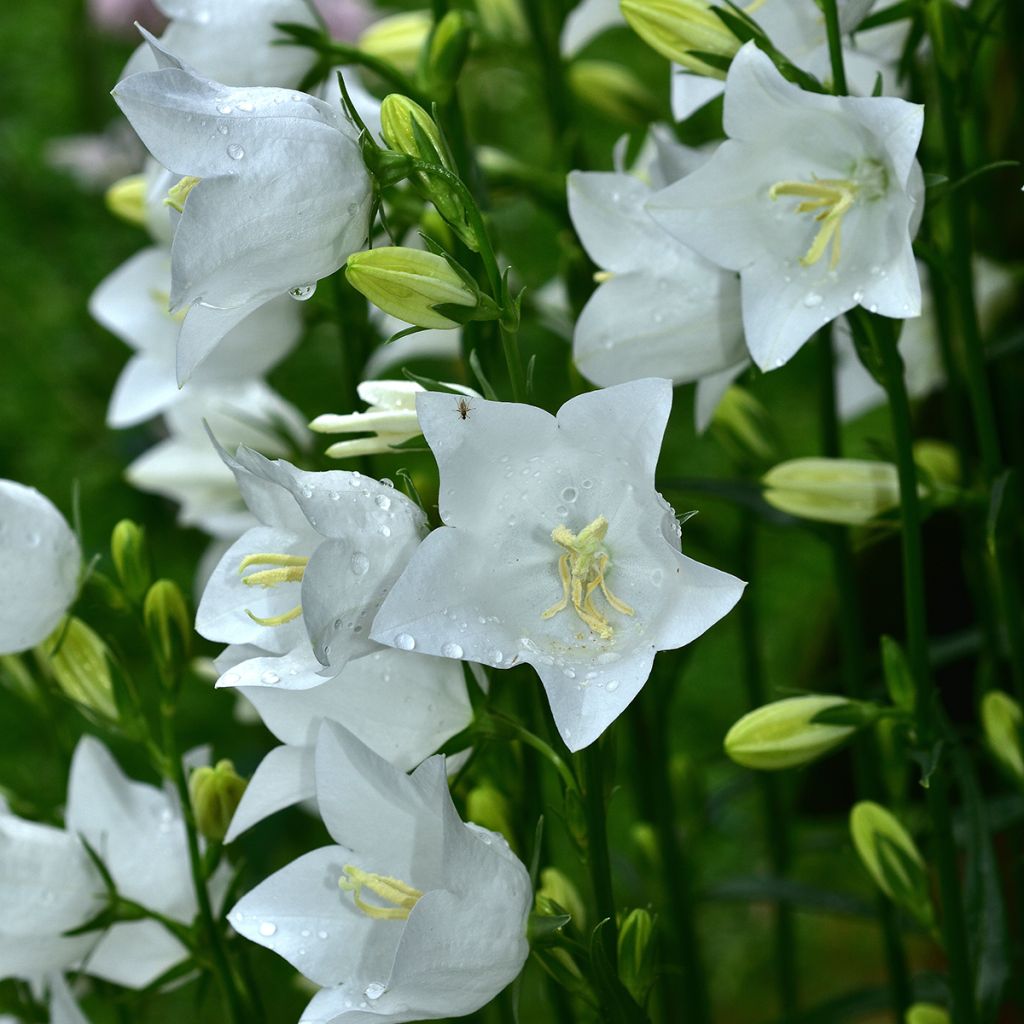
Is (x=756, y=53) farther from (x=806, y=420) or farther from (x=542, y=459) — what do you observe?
(x=806, y=420)

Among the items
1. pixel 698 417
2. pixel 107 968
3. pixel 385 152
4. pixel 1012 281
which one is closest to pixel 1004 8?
pixel 1012 281

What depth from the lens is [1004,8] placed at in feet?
3.11

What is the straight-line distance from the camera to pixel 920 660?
2.30ft

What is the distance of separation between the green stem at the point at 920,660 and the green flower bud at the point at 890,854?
0.03 m

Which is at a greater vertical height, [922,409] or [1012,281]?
[1012,281]

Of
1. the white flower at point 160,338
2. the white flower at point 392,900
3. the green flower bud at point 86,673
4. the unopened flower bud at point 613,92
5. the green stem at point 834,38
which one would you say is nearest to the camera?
the white flower at point 392,900

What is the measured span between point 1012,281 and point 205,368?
0.62 metres

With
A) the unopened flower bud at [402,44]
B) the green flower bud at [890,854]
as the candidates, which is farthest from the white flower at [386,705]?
the unopened flower bud at [402,44]

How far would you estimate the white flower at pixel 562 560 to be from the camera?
0.55 metres

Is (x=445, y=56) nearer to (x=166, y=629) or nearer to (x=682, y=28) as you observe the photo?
(x=682, y=28)

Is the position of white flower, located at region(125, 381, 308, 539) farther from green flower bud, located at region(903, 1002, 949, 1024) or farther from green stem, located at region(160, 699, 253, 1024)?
green flower bud, located at region(903, 1002, 949, 1024)

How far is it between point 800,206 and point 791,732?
260mm

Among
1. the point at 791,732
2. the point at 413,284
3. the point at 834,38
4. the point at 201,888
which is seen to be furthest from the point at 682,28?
the point at 201,888

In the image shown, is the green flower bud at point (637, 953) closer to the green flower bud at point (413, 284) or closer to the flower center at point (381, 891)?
the flower center at point (381, 891)
